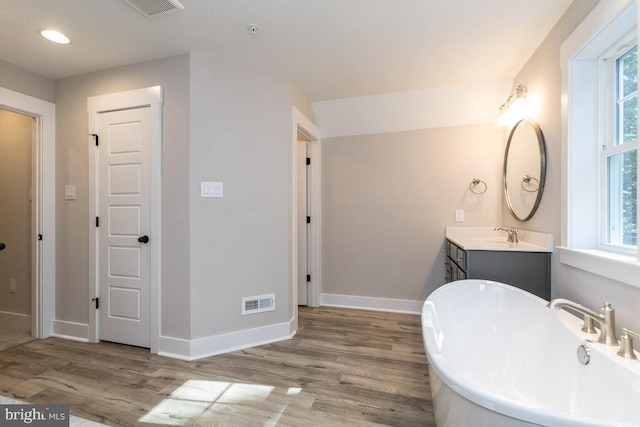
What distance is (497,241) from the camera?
8.02ft

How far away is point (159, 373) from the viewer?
1.94m

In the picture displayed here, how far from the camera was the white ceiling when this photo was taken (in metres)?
1.68

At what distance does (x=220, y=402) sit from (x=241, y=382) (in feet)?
0.67

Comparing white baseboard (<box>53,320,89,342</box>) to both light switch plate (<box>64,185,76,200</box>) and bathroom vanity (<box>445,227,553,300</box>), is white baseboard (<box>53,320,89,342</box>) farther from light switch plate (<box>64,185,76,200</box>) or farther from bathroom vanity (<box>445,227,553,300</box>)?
bathroom vanity (<box>445,227,553,300</box>)

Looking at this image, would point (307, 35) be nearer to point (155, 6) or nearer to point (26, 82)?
point (155, 6)

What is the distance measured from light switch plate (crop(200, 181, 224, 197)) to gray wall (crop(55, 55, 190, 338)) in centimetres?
12

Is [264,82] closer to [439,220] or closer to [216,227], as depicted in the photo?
[216,227]

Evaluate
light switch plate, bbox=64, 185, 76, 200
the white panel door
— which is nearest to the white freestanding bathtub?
the white panel door

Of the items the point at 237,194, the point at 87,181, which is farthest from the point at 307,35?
the point at 87,181

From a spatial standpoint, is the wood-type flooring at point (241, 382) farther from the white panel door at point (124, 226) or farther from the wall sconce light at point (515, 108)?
the wall sconce light at point (515, 108)

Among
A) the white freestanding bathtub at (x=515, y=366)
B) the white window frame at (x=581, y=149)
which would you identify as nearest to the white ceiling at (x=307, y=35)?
the white window frame at (x=581, y=149)

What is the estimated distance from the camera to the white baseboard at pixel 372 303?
3.11 meters

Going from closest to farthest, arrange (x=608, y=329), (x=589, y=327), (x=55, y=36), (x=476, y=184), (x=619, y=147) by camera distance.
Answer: (x=608, y=329), (x=589, y=327), (x=619, y=147), (x=55, y=36), (x=476, y=184)

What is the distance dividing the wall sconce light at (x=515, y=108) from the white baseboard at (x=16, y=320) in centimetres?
483
